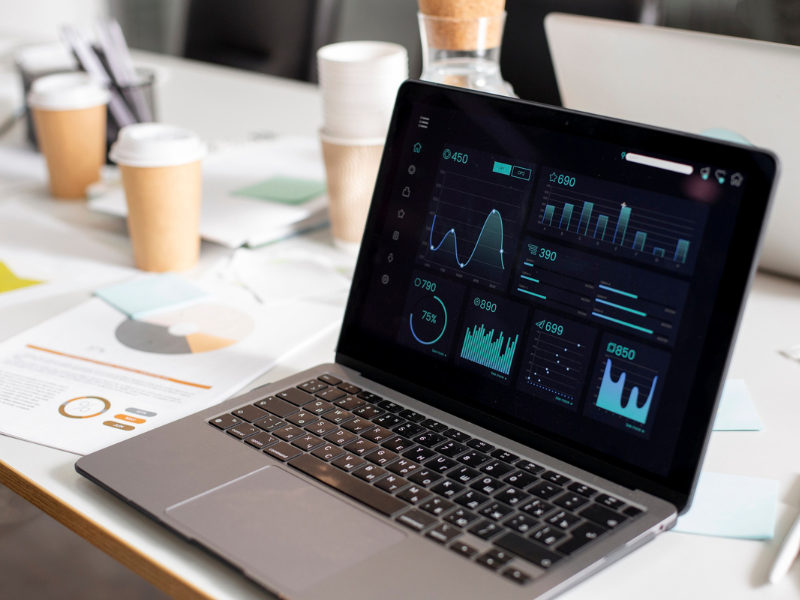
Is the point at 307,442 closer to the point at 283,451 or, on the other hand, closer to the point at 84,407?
the point at 283,451

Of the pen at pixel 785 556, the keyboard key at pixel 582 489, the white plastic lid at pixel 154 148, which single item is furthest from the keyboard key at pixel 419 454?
the white plastic lid at pixel 154 148

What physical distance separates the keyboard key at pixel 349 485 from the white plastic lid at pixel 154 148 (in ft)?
1.58

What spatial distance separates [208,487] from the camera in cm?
54

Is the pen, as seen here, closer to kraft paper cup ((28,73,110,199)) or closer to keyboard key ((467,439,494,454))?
keyboard key ((467,439,494,454))

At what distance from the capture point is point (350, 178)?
0.99m

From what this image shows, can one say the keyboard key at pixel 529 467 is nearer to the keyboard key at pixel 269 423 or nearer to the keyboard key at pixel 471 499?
the keyboard key at pixel 471 499

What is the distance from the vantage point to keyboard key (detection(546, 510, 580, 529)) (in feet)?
1.63

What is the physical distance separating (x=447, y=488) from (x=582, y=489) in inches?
3.6

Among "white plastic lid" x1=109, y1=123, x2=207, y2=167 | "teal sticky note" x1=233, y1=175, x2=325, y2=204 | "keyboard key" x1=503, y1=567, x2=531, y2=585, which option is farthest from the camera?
"teal sticky note" x1=233, y1=175, x2=325, y2=204

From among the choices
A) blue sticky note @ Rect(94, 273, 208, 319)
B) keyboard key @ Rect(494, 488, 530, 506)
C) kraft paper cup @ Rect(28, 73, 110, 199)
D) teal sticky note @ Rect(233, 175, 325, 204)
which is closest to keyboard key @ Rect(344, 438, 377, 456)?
keyboard key @ Rect(494, 488, 530, 506)

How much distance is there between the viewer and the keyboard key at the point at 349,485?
519 millimetres

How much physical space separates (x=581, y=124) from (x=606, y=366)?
0.60 ft

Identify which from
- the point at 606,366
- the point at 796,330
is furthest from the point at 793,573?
the point at 796,330

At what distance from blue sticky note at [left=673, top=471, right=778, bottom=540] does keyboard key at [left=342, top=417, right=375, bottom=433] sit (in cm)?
23
